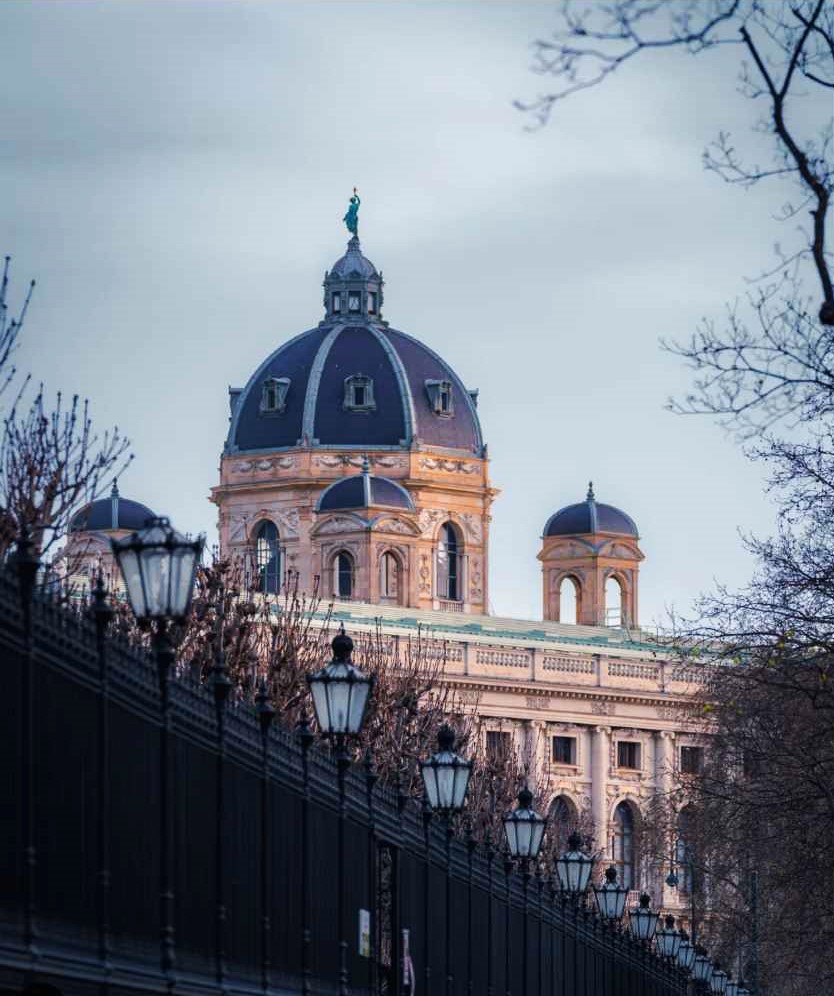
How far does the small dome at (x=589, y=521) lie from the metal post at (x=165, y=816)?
474 feet

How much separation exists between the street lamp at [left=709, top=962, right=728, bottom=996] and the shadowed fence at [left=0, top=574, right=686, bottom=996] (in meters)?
47.7

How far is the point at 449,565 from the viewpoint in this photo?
170 meters

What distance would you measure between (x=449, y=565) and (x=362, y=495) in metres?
11.8

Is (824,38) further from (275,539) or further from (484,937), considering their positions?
(275,539)

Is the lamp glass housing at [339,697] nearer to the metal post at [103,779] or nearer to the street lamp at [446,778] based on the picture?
the street lamp at [446,778]

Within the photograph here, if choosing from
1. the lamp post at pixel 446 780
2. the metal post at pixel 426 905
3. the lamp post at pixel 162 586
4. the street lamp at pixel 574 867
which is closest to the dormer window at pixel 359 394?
the street lamp at pixel 574 867

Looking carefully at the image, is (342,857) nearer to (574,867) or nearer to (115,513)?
(574,867)

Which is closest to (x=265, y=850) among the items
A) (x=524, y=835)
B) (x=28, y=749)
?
(x=28, y=749)

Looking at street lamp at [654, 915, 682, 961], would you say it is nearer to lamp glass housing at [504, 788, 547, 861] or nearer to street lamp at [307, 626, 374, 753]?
lamp glass housing at [504, 788, 547, 861]

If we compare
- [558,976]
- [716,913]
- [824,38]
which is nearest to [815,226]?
[824,38]

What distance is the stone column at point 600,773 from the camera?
481ft

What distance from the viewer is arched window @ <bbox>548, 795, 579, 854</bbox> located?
372 ft

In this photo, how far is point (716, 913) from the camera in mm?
88250

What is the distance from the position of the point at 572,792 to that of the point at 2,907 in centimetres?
13014
